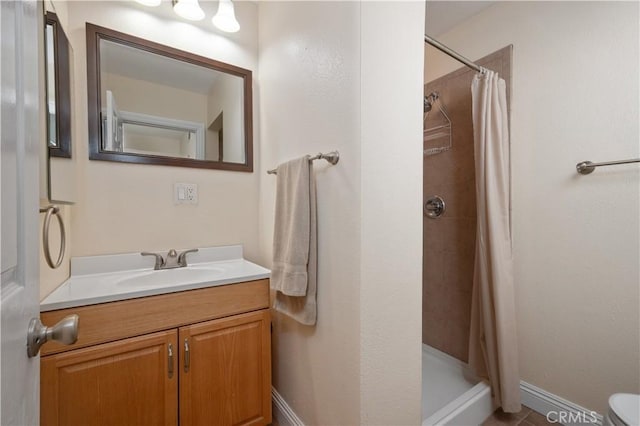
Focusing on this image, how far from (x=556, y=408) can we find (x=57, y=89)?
9.04 ft

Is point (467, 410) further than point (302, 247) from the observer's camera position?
Yes

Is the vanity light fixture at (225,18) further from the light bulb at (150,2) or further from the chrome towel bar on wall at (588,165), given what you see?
the chrome towel bar on wall at (588,165)

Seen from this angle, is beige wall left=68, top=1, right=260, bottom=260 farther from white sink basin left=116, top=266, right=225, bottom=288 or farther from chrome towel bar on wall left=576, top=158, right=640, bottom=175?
chrome towel bar on wall left=576, top=158, right=640, bottom=175

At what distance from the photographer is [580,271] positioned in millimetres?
1378

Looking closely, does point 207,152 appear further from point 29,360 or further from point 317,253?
point 29,360

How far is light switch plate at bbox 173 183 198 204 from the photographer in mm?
1524

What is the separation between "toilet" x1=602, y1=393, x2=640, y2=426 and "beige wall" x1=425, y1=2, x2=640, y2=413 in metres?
0.41

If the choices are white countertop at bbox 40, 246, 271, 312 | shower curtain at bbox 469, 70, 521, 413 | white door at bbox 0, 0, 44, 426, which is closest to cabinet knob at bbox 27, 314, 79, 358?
white door at bbox 0, 0, 44, 426

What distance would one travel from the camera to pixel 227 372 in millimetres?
1207

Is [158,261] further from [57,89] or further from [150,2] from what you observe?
[150,2]

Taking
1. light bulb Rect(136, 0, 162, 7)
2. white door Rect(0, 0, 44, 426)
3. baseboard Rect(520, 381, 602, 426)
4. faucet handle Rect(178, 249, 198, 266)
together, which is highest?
light bulb Rect(136, 0, 162, 7)

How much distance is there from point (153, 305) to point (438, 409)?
1.51m

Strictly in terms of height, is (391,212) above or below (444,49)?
below

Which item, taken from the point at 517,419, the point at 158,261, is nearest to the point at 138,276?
the point at 158,261
